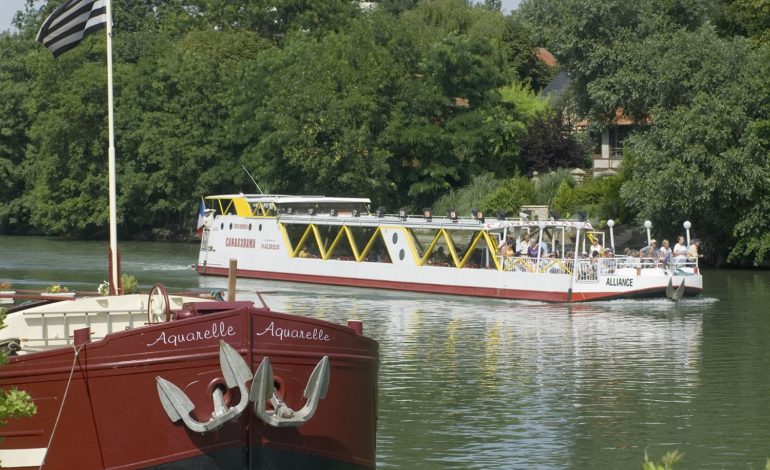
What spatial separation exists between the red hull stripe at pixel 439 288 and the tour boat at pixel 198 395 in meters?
25.1

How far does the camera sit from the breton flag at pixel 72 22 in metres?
21.8

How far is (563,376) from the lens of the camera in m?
26.7

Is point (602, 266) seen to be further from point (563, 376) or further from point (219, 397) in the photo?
point (219, 397)

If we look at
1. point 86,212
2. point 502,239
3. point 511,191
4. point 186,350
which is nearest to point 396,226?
point 502,239

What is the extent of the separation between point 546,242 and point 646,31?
19.3 m

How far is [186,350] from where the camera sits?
1473 cm

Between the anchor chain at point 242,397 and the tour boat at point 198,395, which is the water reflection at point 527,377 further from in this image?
the anchor chain at point 242,397

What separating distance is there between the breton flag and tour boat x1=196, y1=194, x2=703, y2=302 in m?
21.6

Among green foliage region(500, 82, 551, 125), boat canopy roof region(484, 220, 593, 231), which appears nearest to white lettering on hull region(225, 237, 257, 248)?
boat canopy roof region(484, 220, 593, 231)

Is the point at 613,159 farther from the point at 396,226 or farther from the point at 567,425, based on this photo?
the point at 567,425

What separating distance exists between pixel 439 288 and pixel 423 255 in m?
1.57

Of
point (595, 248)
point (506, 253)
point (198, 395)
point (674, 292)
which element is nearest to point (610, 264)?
point (595, 248)

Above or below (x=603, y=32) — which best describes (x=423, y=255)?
below

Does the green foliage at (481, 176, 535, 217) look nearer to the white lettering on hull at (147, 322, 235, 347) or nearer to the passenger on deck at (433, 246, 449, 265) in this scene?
the passenger on deck at (433, 246, 449, 265)
